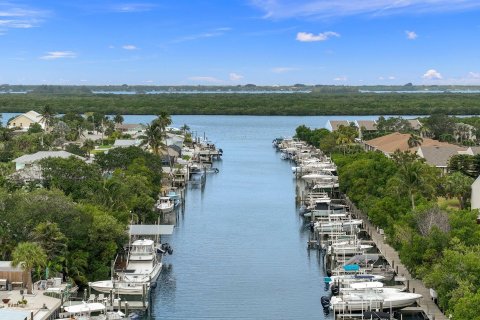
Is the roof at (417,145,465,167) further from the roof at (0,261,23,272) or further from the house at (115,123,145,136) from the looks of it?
the house at (115,123,145,136)

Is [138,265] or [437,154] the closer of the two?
[138,265]

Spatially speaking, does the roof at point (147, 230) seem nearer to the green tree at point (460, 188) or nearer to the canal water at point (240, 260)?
the canal water at point (240, 260)

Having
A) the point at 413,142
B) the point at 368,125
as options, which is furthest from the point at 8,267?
the point at 368,125

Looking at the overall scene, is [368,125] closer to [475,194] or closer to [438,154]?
[438,154]

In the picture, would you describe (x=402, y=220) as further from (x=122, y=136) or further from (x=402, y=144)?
(x=122, y=136)

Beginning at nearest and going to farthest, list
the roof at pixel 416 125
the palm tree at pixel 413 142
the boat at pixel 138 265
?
the boat at pixel 138 265
the palm tree at pixel 413 142
the roof at pixel 416 125

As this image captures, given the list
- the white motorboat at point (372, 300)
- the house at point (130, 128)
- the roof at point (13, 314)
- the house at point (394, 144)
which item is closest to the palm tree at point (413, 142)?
the house at point (394, 144)

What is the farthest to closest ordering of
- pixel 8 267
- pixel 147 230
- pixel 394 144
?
pixel 394 144 < pixel 147 230 < pixel 8 267

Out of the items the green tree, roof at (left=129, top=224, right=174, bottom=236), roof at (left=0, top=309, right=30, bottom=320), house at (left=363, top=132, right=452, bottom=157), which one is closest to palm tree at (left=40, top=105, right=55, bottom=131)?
house at (left=363, top=132, right=452, bottom=157)
